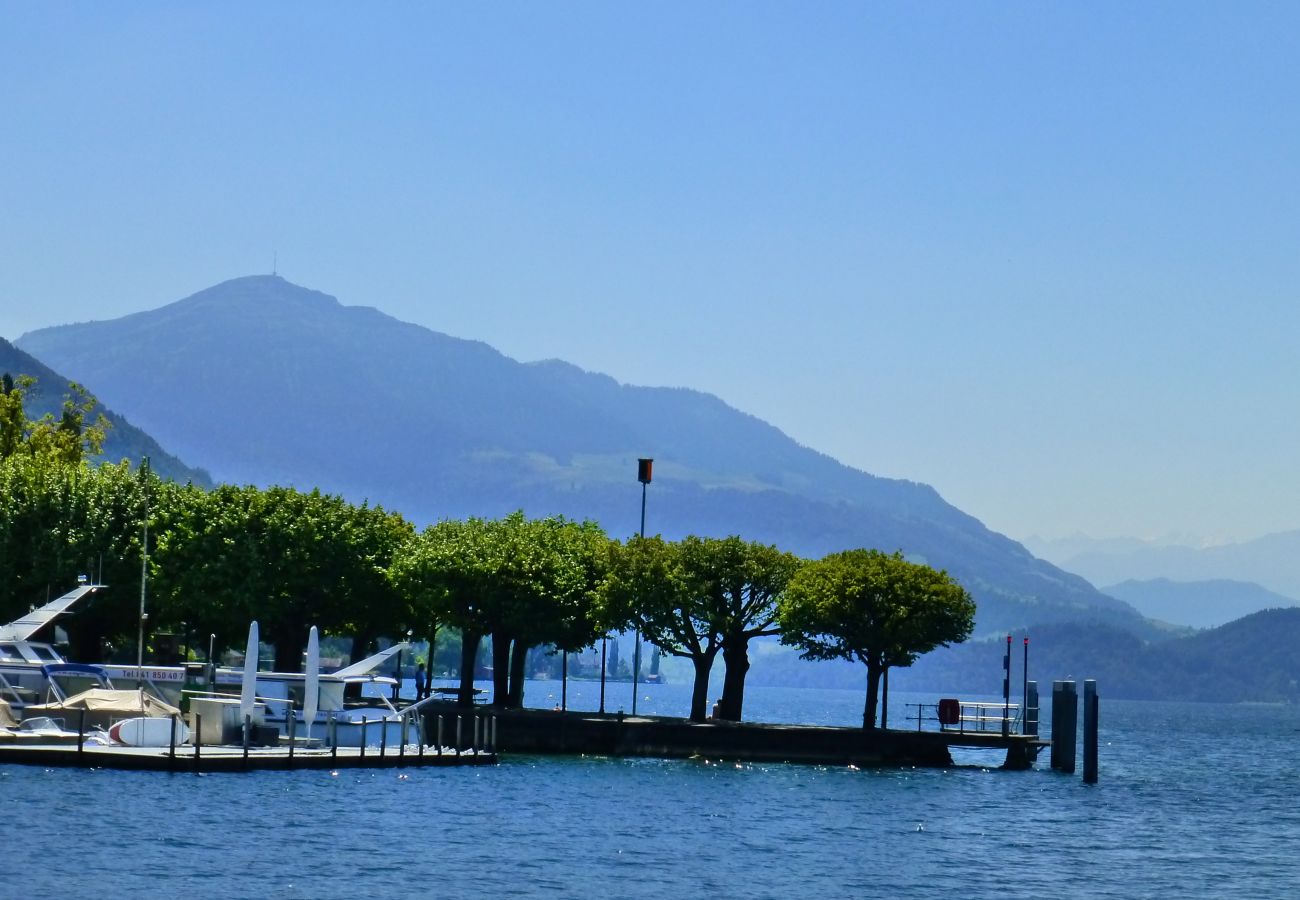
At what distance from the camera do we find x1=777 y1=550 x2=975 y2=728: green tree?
92.1 m

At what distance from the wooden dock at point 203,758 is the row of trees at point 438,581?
1980 cm

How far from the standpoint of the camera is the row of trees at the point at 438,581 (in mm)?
93312

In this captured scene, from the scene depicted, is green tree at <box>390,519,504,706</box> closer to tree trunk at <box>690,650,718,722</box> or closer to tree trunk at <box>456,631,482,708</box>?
tree trunk at <box>456,631,482,708</box>

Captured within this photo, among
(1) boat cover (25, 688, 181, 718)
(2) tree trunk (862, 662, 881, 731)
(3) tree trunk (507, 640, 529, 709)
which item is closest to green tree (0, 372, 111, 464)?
(3) tree trunk (507, 640, 529, 709)

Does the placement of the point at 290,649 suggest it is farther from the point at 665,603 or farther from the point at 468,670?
the point at 665,603

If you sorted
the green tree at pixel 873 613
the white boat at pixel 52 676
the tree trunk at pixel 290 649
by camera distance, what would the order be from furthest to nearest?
the tree trunk at pixel 290 649 → the green tree at pixel 873 613 → the white boat at pixel 52 676

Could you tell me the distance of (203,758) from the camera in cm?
6850

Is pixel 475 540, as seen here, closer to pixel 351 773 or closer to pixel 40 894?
pixel 351 773

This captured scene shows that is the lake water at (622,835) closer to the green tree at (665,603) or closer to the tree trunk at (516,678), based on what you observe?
the green tree at (665,603)


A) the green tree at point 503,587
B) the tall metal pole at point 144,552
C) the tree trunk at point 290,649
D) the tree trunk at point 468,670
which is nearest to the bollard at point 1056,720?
the green tree at point 503,587

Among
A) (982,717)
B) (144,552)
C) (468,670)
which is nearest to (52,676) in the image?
(144,552)

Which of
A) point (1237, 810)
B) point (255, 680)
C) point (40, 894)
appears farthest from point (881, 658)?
point (40, 894)

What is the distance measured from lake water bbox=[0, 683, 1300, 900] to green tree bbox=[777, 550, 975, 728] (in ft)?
22.5

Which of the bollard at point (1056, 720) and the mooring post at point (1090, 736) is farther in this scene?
the bollard at point (1056, 720)
